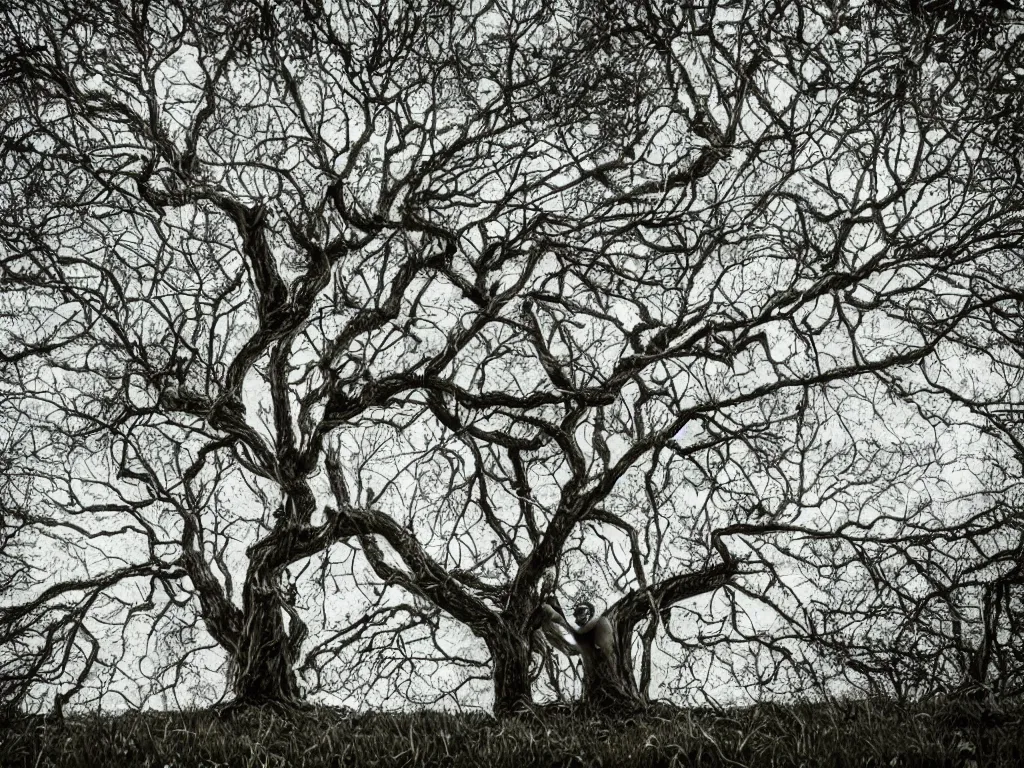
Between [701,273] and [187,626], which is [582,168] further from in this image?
[187,626]

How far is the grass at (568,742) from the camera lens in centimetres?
465

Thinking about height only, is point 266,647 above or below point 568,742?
above

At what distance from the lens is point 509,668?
6.62 meters

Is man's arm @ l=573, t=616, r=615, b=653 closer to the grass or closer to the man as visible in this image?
the man

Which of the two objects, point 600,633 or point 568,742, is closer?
point 568,742

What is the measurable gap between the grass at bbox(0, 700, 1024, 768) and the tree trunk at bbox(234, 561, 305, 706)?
3.70ft

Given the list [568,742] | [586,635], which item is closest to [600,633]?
[586,635]

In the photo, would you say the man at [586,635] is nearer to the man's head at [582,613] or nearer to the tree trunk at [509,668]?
the man's head at [582,613]

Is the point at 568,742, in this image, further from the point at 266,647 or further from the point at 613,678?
the point at 266,647

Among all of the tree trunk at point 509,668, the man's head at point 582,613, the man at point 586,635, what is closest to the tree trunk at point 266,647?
the tree trunk at point 509,668

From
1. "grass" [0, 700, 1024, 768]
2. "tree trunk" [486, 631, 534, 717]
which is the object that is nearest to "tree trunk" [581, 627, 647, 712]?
"tree trunk" [486, 631, 534, 717]

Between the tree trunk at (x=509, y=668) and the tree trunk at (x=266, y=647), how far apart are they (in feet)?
5.58

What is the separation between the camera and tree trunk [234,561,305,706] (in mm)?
6648

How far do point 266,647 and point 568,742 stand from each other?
3028mm
